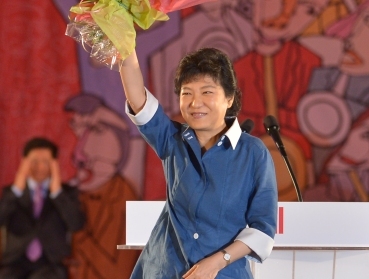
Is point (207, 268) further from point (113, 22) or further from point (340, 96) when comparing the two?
point (340, 96)

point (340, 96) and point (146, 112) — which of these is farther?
point (340, 96)

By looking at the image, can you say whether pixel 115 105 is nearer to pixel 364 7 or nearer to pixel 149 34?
pixel 149 34

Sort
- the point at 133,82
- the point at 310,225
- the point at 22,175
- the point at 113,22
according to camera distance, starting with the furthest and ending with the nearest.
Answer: the point at 22,175 → the point at 310,225 → the point at 133,82 → the point at 113,22

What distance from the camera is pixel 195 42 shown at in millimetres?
3830

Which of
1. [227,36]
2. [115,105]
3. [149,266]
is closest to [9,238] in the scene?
[115,105]

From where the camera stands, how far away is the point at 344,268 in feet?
7.93

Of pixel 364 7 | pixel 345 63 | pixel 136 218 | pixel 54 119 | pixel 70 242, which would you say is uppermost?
pixel 364 7

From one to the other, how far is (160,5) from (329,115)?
2309 millimetres

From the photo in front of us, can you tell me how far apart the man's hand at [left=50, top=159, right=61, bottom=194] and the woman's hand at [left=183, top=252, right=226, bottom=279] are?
224 centimetres

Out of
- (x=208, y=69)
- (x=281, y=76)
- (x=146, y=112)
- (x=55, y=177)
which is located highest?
(x=281, y=76)

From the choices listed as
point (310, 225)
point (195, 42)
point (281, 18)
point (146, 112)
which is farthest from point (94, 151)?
point (146, 112)

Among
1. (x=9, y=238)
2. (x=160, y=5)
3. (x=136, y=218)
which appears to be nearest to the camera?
(x=160, y=5)

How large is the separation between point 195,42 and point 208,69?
2058mm

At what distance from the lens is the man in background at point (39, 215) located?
12.4ft
